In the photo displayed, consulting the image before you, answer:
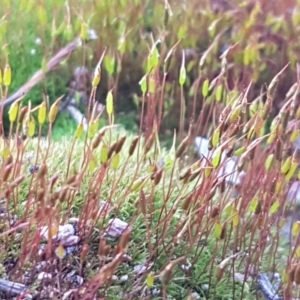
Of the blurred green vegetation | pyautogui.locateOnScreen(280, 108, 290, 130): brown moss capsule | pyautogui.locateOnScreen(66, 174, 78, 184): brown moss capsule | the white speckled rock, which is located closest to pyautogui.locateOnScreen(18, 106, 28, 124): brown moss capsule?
pyautogui.locateOnScreen(66, 174, 78, 184): brown moss capsule

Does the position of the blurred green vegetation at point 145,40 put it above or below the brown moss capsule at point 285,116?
below

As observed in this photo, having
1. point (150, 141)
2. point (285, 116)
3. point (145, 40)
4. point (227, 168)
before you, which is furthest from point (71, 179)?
point (145, 40)

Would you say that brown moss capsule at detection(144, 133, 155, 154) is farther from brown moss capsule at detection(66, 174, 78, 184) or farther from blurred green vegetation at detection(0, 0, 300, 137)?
blurred green vegetation at detection(0, 0, 300, 137)

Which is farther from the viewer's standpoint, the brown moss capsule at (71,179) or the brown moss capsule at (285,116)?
the brown moss capsule at (285,116)

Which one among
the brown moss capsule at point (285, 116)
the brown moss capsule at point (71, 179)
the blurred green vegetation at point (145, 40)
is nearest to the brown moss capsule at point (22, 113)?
the brown moss capsule at point (71, 179)

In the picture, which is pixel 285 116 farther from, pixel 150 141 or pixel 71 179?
pixel 71 179

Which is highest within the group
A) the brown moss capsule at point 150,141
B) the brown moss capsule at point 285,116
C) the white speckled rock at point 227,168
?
the brown moss capsule at point 285,116

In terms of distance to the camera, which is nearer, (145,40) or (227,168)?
(227,168)

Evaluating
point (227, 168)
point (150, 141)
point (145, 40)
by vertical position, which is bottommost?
point (227, 168)

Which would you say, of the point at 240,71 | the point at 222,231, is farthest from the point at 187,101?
the point at 222,231

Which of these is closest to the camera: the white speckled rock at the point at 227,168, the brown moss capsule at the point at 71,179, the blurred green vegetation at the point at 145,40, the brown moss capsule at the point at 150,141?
the brown moss capsule at the point at 71,179

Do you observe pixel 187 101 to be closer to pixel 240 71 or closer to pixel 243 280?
pixel 240 71

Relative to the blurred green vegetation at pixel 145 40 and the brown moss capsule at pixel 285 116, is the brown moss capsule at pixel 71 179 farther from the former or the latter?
the blurred green vegetation at pixel 145 40
